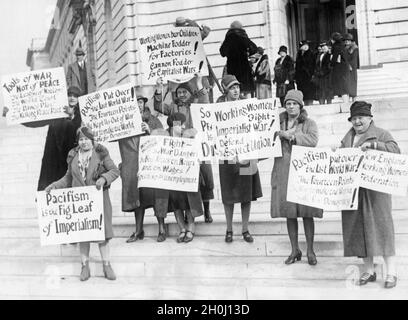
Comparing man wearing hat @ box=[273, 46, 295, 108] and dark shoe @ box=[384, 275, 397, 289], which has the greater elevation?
man wearing hat @ box=[273, 46, 295, 108]

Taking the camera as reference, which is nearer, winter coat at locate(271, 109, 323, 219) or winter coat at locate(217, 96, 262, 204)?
winter coat at locate(271, 109, 323, 219)

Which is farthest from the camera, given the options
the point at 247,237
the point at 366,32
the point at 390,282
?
the point at 366,32

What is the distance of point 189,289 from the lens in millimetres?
6535

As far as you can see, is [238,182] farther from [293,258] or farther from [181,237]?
[293,258]

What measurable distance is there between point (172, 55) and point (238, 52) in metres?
3.92

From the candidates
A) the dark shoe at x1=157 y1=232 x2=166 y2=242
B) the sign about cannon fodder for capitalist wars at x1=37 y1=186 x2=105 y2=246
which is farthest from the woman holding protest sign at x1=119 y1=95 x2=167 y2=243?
the sign about cannon fodder for capitalist wars at x1=37 y1=186 x2=105 y2=246

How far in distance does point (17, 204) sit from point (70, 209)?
146 inches

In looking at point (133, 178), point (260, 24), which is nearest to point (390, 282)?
point (133, 178)

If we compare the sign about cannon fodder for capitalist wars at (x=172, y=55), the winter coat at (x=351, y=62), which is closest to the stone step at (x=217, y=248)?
the sign about cannon fodder for capitalist wars at (x=172, y=55)

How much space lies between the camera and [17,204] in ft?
32.8

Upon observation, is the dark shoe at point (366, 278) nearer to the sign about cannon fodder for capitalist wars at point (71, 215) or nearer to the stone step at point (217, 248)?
the stone step at point (217, 248)

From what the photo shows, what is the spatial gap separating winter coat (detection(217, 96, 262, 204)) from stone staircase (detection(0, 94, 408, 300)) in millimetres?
448

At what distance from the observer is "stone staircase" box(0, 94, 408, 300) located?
20.8 feet

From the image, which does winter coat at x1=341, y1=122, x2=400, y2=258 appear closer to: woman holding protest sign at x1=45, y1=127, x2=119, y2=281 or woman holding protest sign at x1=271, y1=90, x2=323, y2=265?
woman holding protest sign at x1=271, y1=90, x2=323, y2=265
